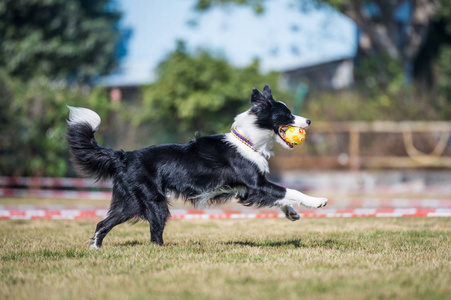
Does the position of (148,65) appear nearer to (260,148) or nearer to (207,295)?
(260,148)

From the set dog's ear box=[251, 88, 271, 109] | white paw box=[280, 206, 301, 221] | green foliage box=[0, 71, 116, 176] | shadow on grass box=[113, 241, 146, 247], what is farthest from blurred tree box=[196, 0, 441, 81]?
white paw box=[280, 206, 301, 221]

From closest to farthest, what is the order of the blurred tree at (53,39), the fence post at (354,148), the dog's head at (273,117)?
the dog's head at (273,117) → the fence post at (354,148) → the blurred tree at (53,39)

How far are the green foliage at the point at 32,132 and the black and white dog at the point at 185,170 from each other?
9.57 metres

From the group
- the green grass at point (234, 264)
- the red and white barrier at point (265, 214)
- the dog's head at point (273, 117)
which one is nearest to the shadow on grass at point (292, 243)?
the green grass at point (234, 264)

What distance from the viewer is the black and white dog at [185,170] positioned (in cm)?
560

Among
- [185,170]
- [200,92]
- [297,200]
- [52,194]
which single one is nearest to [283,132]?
[297,200]

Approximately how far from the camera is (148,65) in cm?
3691

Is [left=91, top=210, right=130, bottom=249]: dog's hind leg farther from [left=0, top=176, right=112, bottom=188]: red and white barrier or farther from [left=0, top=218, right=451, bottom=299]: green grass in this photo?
[left=0, top=176, right=112, bottom=188]: red and white barrier

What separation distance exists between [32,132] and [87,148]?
9700 millimetres

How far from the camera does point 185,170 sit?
222 inches

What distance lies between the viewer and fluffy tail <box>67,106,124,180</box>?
18.8ft

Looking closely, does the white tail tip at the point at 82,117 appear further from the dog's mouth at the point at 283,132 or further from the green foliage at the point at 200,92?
the green foliage at the point at 200,92

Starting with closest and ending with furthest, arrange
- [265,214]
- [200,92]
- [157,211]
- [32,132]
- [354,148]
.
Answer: [157,211]
[265,214]
[32,132]
[354,148]
[200,92]

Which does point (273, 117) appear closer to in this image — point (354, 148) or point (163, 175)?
point (163, 175)
